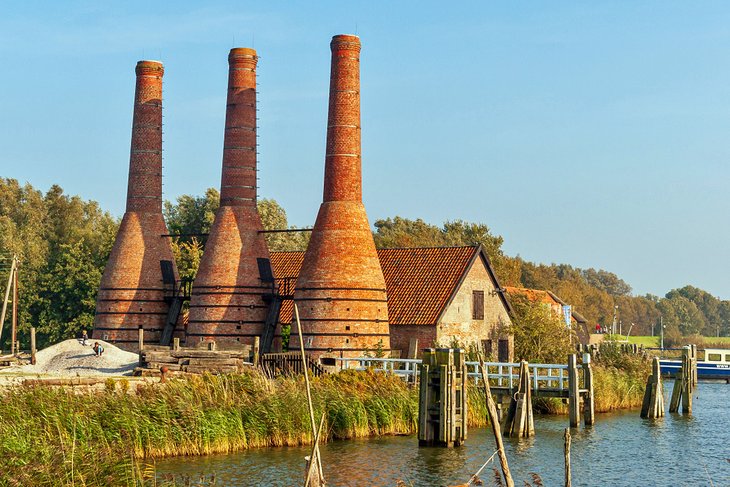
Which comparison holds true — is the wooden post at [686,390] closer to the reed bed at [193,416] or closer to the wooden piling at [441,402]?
the reed bed at [193,416]

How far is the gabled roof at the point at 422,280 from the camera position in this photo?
4288cm

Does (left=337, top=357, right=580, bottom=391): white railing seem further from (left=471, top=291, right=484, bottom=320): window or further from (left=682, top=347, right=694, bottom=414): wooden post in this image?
(left=682, top=347, right=694, bottom=414): wooden post

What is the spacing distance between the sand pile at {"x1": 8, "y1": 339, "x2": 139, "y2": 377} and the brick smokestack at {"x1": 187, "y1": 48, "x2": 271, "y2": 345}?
9.20 ft

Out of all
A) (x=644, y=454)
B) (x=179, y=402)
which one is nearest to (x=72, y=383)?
(x=179, y=402)

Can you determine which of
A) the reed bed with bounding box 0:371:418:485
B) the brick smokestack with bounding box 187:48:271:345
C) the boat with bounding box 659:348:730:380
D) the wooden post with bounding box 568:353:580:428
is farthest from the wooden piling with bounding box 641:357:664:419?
the boat with bounding box 659:348:730:380

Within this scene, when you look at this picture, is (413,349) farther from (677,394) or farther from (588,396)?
(677,394)

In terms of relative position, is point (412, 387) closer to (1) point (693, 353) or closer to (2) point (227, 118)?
(2) point (227, 118)

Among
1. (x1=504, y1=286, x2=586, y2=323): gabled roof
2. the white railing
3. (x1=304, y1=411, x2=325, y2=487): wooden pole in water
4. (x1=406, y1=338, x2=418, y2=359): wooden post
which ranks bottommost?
(x1=304, y1=411, x2=325, y2=487): wooden pole in water

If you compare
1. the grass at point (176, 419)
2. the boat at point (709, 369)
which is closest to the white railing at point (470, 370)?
the grass at point (176, 419)

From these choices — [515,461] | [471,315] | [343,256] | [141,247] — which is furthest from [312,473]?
[141,247]

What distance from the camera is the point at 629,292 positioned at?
573ft

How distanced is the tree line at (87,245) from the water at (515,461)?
18453mm

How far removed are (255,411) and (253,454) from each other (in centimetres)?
128

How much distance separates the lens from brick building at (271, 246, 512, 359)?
140 feet
